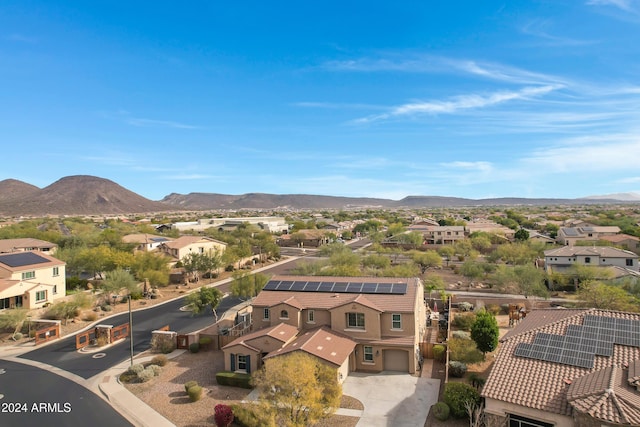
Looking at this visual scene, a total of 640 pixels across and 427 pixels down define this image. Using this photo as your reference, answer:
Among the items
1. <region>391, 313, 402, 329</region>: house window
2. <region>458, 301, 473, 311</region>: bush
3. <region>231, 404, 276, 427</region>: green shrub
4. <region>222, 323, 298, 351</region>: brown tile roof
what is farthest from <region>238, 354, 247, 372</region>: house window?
<region>458, 301, 473, 311</region>: bush

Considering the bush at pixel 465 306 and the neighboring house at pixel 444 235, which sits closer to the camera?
the bush at pixel 465 306

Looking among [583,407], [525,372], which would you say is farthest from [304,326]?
[583,407]

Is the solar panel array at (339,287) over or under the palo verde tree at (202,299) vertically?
over

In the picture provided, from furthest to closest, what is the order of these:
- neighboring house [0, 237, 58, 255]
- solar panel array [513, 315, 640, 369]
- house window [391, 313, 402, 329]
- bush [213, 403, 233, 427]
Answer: neighboring house [0, 237, 58, 255]
house window [391, 313, 402, 329]
bush [213, 403, 233, 427]
solar panel array [513, 315, 640, 369]

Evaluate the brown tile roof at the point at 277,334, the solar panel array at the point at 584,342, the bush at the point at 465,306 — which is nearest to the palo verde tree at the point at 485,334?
the solar panel array at the point at 584,342

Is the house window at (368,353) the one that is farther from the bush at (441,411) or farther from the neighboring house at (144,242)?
the neighboring house at (144,242)

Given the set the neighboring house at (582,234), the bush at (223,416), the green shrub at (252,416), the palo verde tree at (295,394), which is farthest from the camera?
the neighboring house at (582,234)

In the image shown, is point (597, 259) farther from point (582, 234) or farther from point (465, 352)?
point (465, 352)

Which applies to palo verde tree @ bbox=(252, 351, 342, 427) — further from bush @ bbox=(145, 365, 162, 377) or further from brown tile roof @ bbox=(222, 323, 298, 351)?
bush @ bbox=(145, 365, 162, 377)
